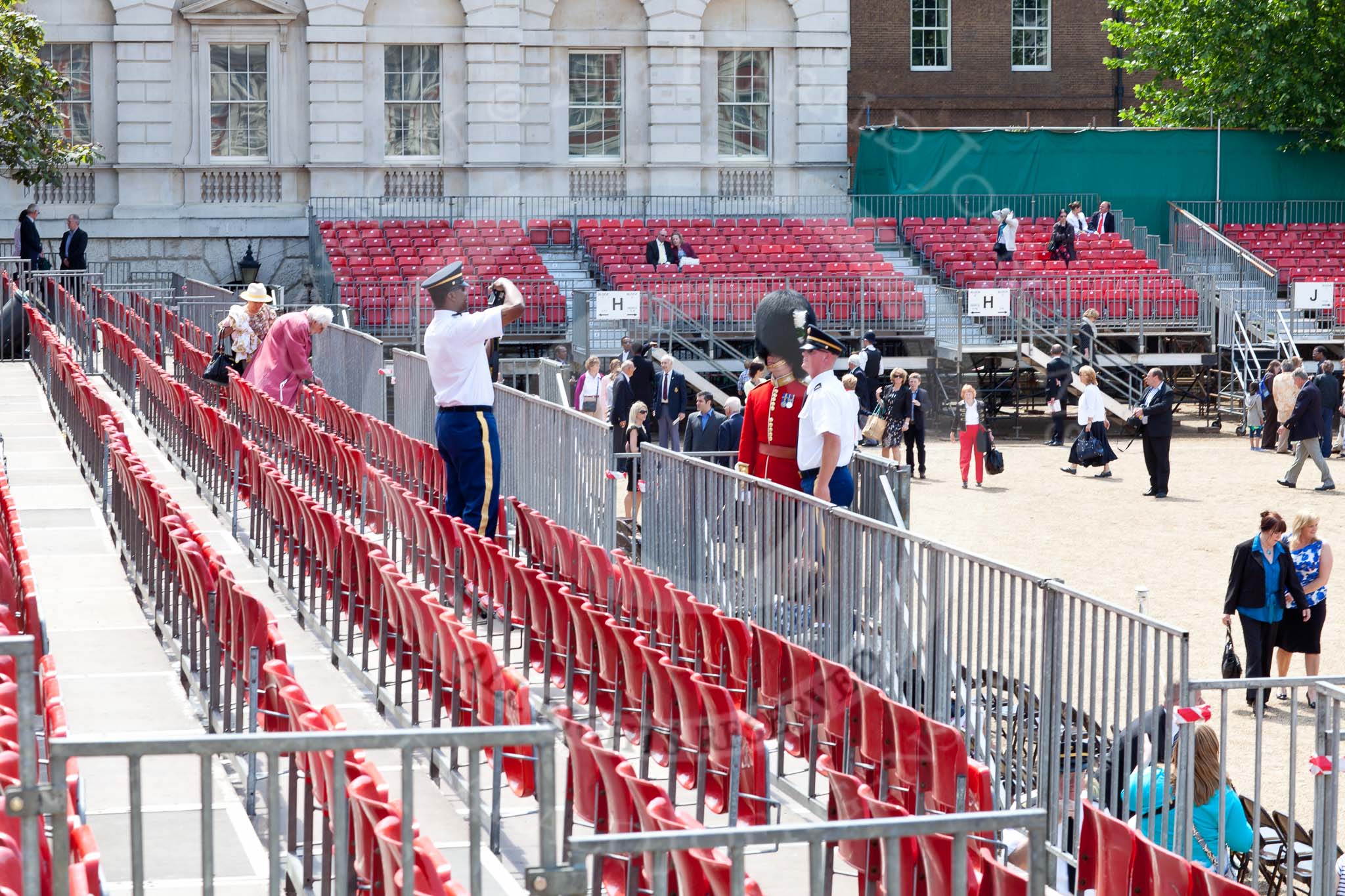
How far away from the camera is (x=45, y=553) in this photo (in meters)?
11.8

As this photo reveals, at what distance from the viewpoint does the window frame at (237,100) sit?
34.8 metres

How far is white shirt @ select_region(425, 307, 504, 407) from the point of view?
10.5 meters

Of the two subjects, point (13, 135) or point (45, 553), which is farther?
point (13, 135)

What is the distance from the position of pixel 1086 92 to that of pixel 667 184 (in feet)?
46.2

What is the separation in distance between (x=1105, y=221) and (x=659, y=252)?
10.2 metres

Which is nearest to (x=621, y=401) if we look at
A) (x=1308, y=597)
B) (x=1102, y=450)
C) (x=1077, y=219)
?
(x=1102, y=450)

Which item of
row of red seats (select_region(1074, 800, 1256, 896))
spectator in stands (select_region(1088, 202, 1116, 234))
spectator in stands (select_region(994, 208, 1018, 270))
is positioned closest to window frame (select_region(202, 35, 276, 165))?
spectator in stands (select_region(994, 208, 1018, 270))

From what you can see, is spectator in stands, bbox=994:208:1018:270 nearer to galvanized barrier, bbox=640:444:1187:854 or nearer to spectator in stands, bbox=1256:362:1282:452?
spectator in stands, bbox=1256:362:1282:452

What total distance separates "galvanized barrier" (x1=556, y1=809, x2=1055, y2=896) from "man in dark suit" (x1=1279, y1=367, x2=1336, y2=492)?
68.2 feet

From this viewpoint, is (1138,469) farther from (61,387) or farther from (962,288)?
(61,387)

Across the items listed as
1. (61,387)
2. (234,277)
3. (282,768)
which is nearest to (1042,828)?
(282,768)

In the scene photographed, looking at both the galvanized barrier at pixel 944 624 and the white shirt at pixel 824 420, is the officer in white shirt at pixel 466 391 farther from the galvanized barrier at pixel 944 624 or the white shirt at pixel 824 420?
the white shirt at pixel 824 420

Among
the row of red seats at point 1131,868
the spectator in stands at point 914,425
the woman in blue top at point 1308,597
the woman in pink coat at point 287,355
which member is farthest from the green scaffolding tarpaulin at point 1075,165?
the row of red seats at point 1131,868

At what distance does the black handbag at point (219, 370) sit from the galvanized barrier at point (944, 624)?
23.5 ft
